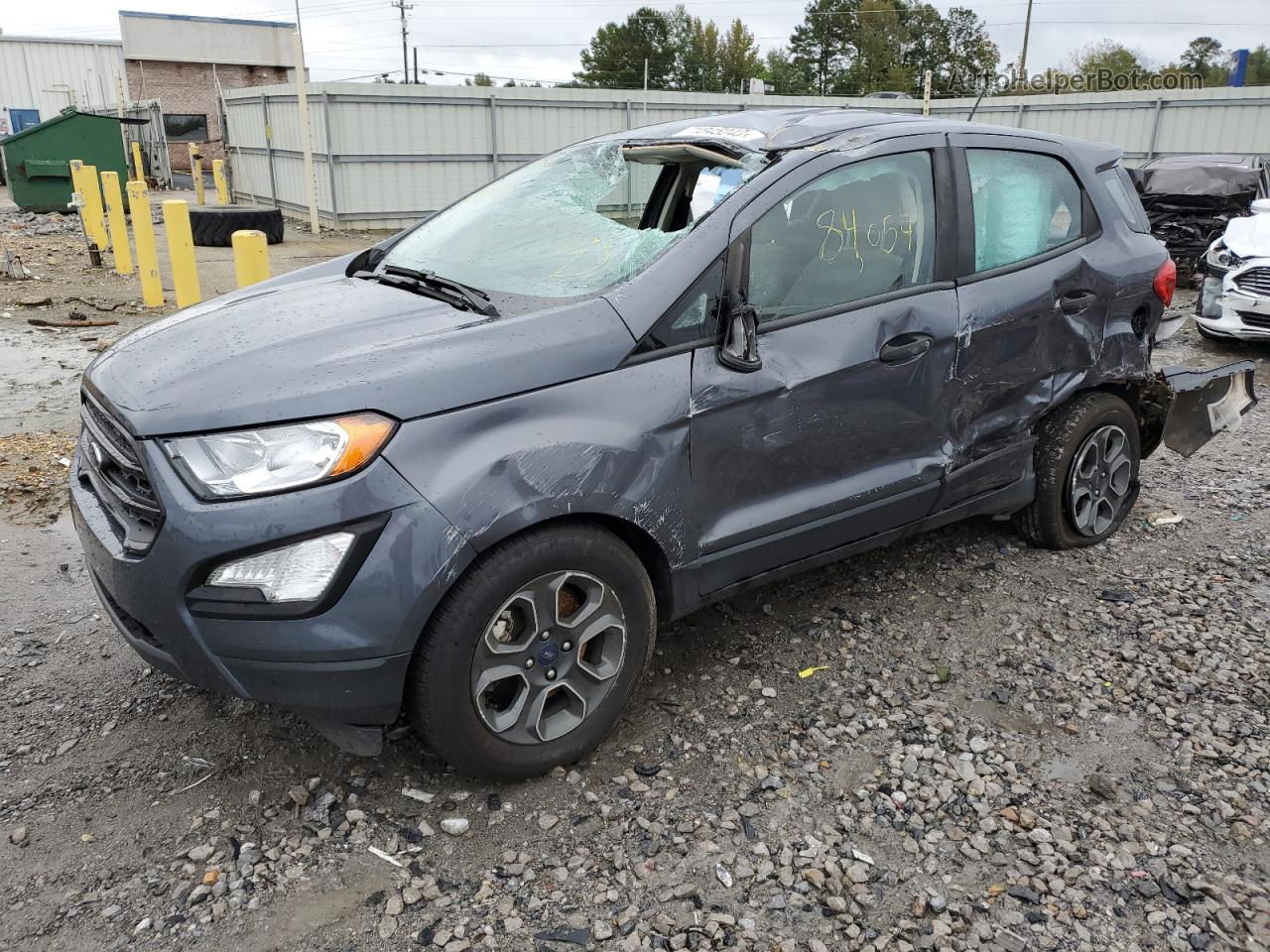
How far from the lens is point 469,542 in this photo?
2350mm

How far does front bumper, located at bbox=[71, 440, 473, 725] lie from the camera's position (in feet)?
7.38

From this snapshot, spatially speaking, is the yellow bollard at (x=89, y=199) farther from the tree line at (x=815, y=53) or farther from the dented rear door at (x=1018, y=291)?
the tree line at (x=815, y=53)

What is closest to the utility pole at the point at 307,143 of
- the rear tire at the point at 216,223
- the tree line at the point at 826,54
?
the rear tire at the point at 216,223

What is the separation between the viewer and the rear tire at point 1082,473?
3941 mm

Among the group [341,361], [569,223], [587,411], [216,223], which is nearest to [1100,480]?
[569,223]

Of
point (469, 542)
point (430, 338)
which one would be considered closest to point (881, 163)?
point (430, 338)

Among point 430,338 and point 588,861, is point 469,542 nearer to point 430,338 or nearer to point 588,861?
point 430,338

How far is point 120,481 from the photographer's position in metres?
2.54

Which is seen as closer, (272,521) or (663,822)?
(272,521)

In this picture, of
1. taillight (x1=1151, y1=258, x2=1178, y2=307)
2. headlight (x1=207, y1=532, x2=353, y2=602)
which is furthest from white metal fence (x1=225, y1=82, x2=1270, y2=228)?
headlight (x1=207, y1=532, x2=353, y2=602)

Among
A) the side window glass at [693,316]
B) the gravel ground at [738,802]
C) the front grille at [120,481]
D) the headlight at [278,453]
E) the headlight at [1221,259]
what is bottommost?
the gravel ground at [738,802]

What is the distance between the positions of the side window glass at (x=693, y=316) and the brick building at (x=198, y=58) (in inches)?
1613

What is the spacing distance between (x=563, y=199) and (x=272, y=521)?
1700 millimetres

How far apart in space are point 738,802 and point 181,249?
751 centimetres
